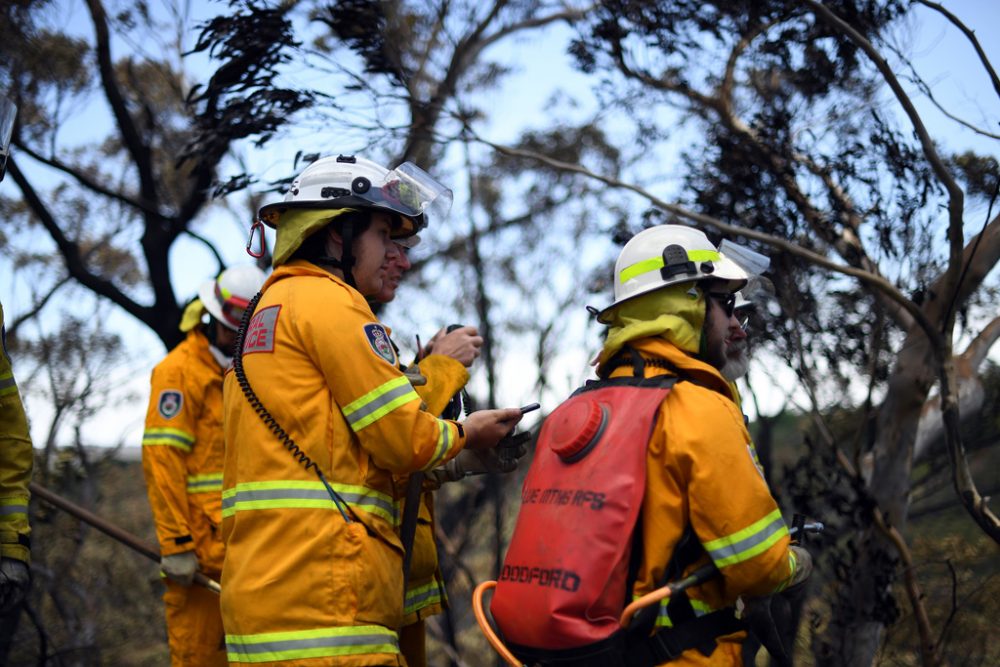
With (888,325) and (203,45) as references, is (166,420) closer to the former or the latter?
(203,45)

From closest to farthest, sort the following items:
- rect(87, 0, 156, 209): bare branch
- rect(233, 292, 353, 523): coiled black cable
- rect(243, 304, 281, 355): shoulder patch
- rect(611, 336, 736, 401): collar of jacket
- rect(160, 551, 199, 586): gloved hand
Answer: rect(233, 292, 353, 523): coiled black cable
rect(243, 304, 281, 355): shoulder patch
rect(611, 336, 736, 401): collar of jacket
rect(160, 551, 199, 586): gloved hand
rect(87, 0, 156, 209): bare branch

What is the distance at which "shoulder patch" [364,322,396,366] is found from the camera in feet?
8.74

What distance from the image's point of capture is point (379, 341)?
270 cm

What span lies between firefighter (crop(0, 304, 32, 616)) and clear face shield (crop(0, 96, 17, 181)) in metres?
0.55

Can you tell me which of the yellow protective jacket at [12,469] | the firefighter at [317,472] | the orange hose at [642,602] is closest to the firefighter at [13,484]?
the yellow protective jacket at [12,469]

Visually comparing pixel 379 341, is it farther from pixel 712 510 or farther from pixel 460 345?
pixel 712 510

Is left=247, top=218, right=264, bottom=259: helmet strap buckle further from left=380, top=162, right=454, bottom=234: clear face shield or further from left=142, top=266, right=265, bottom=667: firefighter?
left=142, top=266, right=265, bottom=667: firefighter

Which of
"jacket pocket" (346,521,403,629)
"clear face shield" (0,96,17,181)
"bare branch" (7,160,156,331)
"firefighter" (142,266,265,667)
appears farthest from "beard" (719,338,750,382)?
"bare branch" (7,160,156,331)

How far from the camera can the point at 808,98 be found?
633 centimetres

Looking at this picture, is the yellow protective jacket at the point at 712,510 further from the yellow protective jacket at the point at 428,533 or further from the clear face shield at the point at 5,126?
the clear face shield at the point at 5,126

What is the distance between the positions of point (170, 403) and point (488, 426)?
251 centimetres

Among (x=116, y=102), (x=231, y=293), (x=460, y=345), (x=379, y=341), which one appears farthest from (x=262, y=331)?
(x=116, y=102)

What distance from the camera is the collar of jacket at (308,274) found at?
280 centimetres

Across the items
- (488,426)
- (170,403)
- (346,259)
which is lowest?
(488,426)
